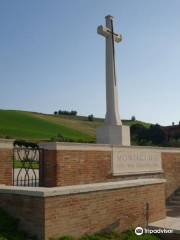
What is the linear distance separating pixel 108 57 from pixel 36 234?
8409 mm

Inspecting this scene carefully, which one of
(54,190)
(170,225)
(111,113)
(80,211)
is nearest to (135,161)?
(111,113)

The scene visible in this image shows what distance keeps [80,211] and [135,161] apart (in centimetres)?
631

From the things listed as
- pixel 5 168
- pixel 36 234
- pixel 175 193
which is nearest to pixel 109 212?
pixel 36 234

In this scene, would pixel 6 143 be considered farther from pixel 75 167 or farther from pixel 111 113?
pixel 111 113

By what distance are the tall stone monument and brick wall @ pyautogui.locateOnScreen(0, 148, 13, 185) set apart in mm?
4716

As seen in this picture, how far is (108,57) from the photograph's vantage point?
13.7 metres

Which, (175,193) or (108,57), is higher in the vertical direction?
(108,57)

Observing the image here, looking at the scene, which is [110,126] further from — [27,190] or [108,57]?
[27,190]

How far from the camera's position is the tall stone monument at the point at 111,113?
13109 millimetres

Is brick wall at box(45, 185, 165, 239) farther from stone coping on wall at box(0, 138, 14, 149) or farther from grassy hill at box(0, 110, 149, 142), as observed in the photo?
grassy hill at box(0, 110, 149, 142)

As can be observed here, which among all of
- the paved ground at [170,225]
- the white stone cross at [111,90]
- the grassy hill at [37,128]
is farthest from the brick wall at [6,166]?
the grassy hill at [37,128]

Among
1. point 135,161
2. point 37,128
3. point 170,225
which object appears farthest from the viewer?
point 37,128

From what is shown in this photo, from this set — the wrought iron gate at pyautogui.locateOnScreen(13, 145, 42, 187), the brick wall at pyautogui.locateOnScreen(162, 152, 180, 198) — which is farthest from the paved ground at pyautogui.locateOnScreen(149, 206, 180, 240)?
the brick wall at pyautogui.locateOnScreen(162, 152, 180, 198)

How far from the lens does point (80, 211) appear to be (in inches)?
280
